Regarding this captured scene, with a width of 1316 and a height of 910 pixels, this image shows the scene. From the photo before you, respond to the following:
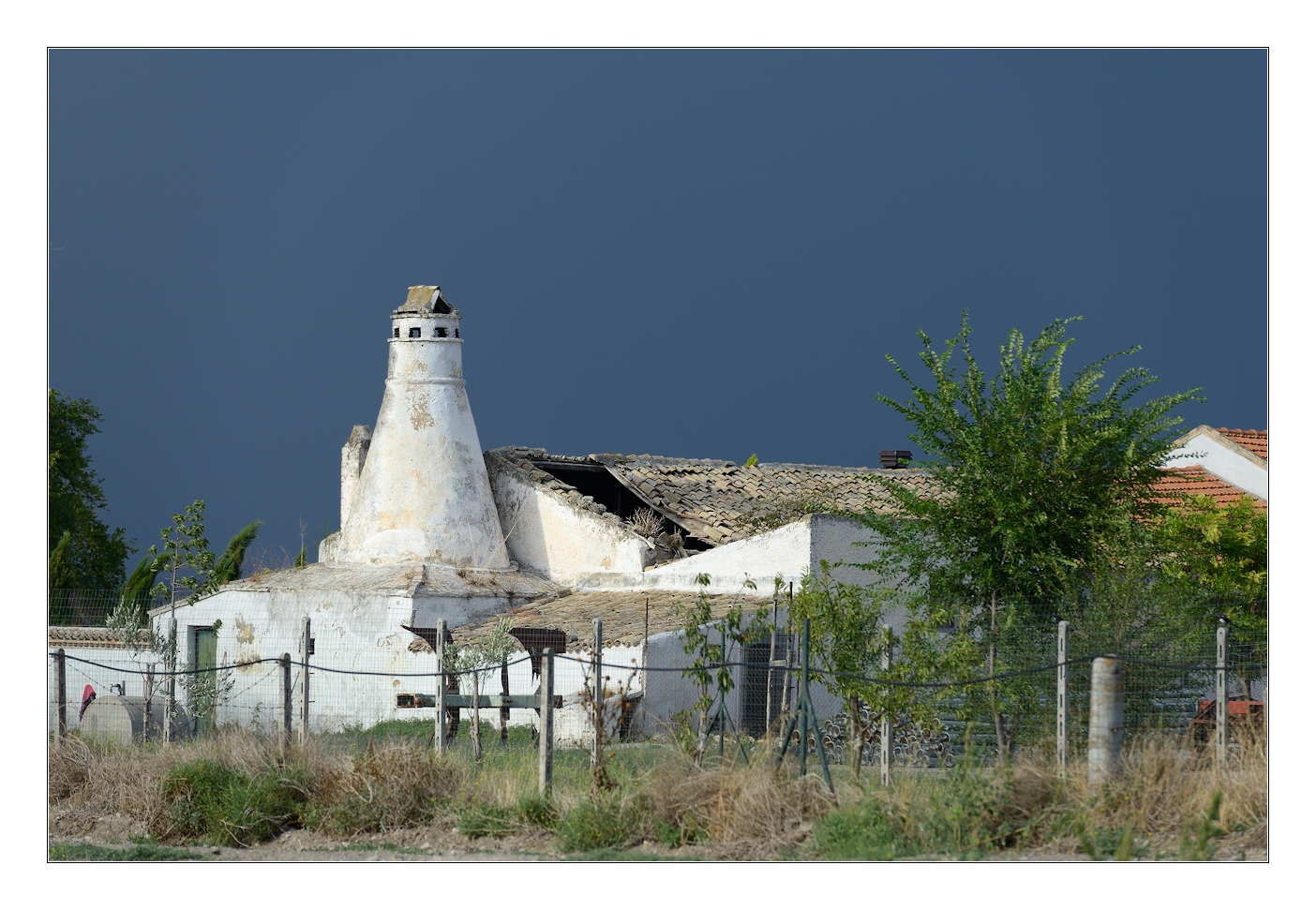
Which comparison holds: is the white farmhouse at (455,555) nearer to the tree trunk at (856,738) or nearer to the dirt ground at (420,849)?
the tree trunk at (856,738)

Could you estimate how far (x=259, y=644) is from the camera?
26531 millimetres

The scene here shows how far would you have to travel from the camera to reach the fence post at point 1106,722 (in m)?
12.9

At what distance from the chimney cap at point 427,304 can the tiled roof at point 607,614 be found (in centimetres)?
551

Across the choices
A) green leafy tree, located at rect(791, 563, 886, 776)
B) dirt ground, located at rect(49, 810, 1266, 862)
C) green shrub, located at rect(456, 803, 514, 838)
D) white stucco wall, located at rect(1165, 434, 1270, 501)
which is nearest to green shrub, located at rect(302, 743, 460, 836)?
dirt ground, located at rect(49, 810, 1266, 862)

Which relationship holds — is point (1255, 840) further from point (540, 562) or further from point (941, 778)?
Answer: point (540, 562)

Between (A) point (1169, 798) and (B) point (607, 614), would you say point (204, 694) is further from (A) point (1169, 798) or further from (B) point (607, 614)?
(A) point (1169, 798)

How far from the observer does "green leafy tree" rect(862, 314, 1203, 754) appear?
1872 centimetres

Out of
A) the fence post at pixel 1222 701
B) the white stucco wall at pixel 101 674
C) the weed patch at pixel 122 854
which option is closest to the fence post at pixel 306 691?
the weed patch at pixel 122 854

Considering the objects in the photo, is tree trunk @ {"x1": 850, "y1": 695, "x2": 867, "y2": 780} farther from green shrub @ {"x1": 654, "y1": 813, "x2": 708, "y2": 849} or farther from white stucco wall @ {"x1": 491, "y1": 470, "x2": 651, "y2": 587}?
white stucco wall @ {"x1": 491, "y1": 470, "x2": 651, "y2": 587}

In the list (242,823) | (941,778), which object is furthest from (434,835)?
(941,778)

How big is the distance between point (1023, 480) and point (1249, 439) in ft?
45.2

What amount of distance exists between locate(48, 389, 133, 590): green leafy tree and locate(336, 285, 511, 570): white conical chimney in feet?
47.0

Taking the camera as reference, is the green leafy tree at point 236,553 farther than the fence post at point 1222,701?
Yes

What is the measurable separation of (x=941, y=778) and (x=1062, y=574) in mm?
5042
